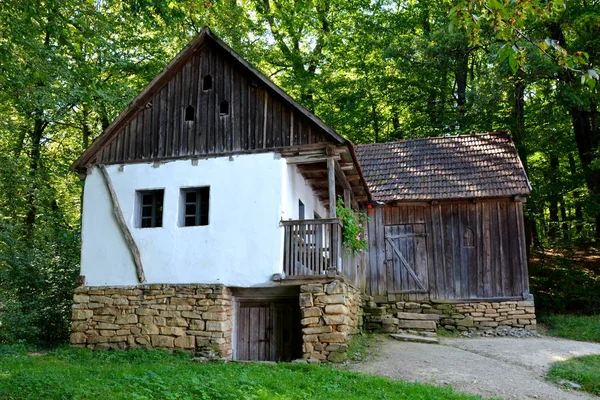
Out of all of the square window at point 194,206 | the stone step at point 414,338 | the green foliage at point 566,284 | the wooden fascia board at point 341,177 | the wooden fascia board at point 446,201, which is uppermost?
the wooden fascia board at point 341,177

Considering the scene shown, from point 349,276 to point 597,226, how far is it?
13.4m

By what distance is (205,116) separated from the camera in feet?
40.7

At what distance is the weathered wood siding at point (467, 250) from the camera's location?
15.1 m

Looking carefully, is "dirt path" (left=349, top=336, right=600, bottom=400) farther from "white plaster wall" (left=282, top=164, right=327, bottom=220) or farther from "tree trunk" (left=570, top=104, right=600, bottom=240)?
"tree trunk" (left=570, top=104, right=600, bottom=240)

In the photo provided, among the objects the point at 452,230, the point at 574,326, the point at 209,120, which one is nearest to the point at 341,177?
the point at 209,120

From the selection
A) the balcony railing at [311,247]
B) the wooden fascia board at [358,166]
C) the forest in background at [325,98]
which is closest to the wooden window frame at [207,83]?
the forest in background at [325,98]

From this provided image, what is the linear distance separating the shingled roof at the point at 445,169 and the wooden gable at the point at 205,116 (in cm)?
516

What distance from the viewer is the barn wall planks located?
11836 mm

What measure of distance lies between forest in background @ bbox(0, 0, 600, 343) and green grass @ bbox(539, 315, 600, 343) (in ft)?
6.57

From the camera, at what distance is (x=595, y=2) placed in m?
Result: 17.2

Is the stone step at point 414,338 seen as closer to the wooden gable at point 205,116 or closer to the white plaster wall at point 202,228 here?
the white plaster wall at point 202,228

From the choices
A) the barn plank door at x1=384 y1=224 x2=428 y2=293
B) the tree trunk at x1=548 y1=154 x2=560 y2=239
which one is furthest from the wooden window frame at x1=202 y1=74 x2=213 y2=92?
the tree trunk at x1=548 y1=154 x2=560 y2=239

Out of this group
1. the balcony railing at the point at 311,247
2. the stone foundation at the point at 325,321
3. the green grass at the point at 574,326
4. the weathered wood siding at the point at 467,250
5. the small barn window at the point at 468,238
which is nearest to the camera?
the stone foundation at the point at 325,321

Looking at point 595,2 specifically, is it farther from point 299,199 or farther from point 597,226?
point 299,199
